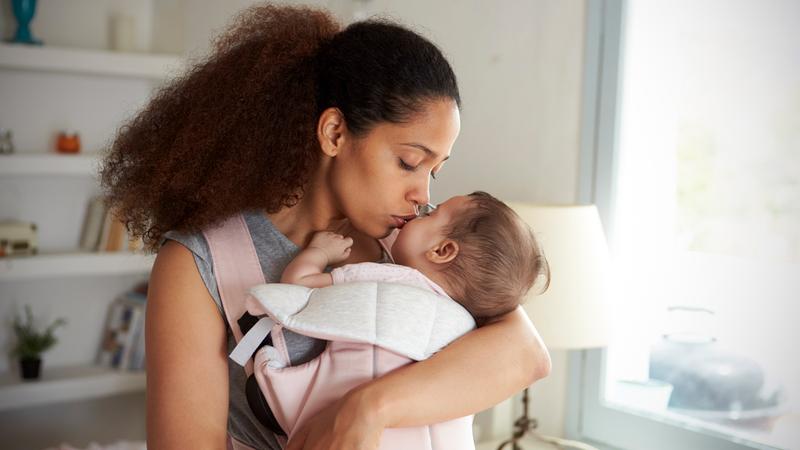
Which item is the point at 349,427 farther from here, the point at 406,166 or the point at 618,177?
the point at 618,177

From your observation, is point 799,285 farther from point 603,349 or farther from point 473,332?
point 473,332

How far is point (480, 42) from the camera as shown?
10.2 feet

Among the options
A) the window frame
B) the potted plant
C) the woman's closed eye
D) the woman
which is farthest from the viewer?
the potted plant

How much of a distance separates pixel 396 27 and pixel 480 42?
170cm

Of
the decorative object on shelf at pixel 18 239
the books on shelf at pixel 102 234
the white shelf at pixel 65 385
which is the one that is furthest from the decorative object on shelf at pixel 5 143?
the white shelf at pixel 65 385

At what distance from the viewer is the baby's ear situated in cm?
154

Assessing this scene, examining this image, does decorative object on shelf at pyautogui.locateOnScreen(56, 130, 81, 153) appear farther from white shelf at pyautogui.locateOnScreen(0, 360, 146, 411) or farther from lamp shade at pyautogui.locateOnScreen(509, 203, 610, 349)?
lamp shade at pyautogui.locateOnScreen(509, 203, 610, 349)

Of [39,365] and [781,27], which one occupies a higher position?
[781,27]

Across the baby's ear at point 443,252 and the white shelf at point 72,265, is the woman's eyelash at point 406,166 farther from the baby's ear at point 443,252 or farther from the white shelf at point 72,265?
the white shelf at point 72,265

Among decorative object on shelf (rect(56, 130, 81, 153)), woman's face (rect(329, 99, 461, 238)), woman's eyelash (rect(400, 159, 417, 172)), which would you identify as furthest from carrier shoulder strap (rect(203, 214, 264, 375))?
decorative object on shelf (rect(56, 130, 81, 153))

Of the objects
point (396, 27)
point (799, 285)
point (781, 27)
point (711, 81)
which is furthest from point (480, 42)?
point (396, 27)

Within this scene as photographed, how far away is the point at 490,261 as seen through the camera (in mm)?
1526

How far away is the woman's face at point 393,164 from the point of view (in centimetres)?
141

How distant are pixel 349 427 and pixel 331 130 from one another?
1.63 feet
